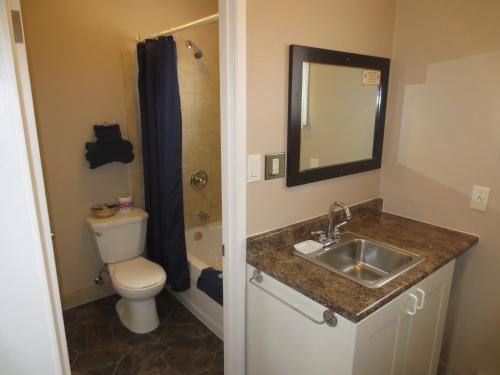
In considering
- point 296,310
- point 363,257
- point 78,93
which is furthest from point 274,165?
point 78,93

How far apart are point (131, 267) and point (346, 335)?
5.78 feet

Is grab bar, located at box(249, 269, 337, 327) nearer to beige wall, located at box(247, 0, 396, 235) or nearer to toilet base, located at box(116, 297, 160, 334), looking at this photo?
beige wall, located at box(247, 0, 396, 235)

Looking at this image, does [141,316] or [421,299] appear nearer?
[421,299]

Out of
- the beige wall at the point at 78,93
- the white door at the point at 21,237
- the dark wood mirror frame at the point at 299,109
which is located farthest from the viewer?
the beige wall at the point at 78,93

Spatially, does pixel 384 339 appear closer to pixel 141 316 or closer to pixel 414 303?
pixel 414 303

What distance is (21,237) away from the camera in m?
0.98

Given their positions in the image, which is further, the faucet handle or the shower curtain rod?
the shower curtain rod

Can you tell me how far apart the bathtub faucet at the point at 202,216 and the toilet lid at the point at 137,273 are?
0.68m

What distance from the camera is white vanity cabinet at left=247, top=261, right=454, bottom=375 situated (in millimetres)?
1188

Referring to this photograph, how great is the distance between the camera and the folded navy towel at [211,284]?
6.95ft

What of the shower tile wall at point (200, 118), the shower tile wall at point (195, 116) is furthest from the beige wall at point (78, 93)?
the shower tile wall at point (200, 118)

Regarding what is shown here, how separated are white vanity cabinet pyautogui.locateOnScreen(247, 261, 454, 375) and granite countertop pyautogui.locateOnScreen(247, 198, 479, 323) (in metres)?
0.05

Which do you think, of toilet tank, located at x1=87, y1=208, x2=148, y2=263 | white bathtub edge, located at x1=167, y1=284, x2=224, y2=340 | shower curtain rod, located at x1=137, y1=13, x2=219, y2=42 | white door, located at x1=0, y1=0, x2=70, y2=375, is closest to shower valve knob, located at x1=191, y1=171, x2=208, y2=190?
toilet tank, located at x1=87, y1=208, x2=148, y2=263

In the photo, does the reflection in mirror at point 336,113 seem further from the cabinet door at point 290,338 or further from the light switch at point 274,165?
the cabinet door at point 290,338
